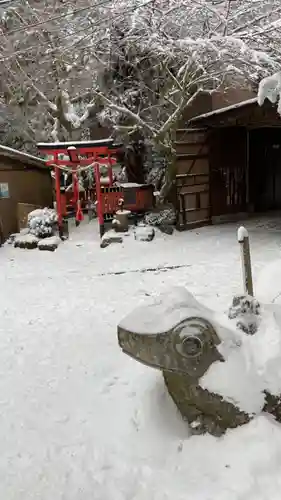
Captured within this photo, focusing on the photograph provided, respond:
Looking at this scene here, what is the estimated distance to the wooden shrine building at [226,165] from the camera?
43.2 ft

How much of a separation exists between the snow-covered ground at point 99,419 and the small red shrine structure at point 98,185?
476 cm

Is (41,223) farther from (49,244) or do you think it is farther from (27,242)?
(49,244)

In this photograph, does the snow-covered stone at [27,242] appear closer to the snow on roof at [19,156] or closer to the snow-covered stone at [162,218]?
the snow on roof at [19,156]

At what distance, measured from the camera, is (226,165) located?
1465 cm

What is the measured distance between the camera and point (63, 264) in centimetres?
1070

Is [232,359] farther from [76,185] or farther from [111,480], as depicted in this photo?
[76,185]

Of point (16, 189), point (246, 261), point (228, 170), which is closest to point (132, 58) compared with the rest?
point (228, 170)

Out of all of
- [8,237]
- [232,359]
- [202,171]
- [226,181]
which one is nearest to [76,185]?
[8,237]

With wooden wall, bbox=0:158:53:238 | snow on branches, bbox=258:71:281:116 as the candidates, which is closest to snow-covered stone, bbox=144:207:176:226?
Answer: wooden wall, bbox=0:158:53:238

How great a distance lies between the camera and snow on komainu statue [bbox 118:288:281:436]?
3.62m

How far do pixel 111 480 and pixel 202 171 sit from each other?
11.5 m

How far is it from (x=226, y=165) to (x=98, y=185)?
4.50 meters

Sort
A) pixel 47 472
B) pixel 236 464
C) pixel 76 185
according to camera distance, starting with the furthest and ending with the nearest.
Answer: pixel 76 185 → pixel 47 472 → pixel 236 464

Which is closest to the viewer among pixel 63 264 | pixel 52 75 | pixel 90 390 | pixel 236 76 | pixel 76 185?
pixel 90 390
